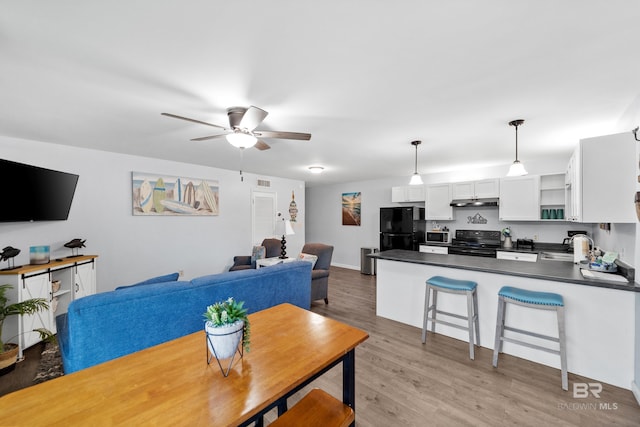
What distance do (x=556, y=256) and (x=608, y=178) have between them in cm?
244

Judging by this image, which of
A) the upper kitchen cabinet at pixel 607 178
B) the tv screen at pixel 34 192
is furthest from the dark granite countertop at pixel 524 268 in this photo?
the tv screen at pixel 34 192

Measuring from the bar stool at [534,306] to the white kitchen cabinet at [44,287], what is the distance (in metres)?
4.72

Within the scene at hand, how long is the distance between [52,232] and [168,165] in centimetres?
184

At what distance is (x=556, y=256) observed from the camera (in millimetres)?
4098

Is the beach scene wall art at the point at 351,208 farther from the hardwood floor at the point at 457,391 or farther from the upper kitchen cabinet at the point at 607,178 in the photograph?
the upper kitchen cabinet at the point at 607,178

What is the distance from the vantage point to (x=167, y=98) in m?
2.18

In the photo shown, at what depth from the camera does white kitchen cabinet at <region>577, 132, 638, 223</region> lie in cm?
216

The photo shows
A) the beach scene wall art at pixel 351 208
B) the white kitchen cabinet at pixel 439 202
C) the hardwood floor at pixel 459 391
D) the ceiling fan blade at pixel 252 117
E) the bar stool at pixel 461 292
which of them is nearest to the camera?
the hardwood floor at pixel 459 391

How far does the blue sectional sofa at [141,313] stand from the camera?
162cm

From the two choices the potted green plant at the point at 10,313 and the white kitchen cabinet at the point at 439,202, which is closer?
the potted green plant at the point at 10,313

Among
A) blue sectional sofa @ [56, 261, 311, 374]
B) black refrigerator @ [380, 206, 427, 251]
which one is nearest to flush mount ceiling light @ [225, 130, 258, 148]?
blue sectional sofa @ [56, 261, 311, 374]

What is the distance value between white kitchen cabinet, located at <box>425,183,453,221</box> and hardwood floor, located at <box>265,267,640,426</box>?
10.0 ft

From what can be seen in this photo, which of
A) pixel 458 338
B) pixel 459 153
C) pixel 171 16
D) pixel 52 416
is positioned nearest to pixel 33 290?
pixel 52 416

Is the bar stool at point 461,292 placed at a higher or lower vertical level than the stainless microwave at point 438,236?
lower
